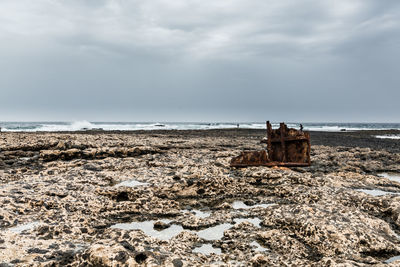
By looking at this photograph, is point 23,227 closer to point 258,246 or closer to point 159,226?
point 159,226

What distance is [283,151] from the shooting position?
6.80 meters

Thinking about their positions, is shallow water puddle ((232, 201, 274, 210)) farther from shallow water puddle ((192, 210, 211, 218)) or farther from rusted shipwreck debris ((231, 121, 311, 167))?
rusted shipwreck debris ((231, 121, 311, 167))

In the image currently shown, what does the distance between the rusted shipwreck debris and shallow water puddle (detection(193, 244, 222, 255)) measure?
3.66 meters

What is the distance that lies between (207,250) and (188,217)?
2.90 ft

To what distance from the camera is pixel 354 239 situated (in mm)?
2836

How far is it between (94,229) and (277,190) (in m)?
3.09

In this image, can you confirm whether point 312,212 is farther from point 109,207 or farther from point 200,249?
point 109,207

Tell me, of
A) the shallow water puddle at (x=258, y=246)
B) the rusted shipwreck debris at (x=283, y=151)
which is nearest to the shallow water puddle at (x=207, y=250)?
the shallow water puddle at (x=258, y=246)

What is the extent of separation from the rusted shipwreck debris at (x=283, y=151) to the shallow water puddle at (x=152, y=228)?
330 centimetres

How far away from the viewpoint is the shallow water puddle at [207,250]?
2705 millimetres

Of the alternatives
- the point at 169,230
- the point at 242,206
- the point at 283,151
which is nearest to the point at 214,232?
the point at 169,230

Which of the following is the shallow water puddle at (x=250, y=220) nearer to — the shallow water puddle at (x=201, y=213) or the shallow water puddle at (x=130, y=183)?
the shallow water puddle at (x=201, y=213)

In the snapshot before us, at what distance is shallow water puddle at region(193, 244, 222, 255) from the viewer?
271 centimetres

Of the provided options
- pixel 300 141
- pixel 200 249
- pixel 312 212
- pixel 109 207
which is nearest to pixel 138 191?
pixel 109 207
